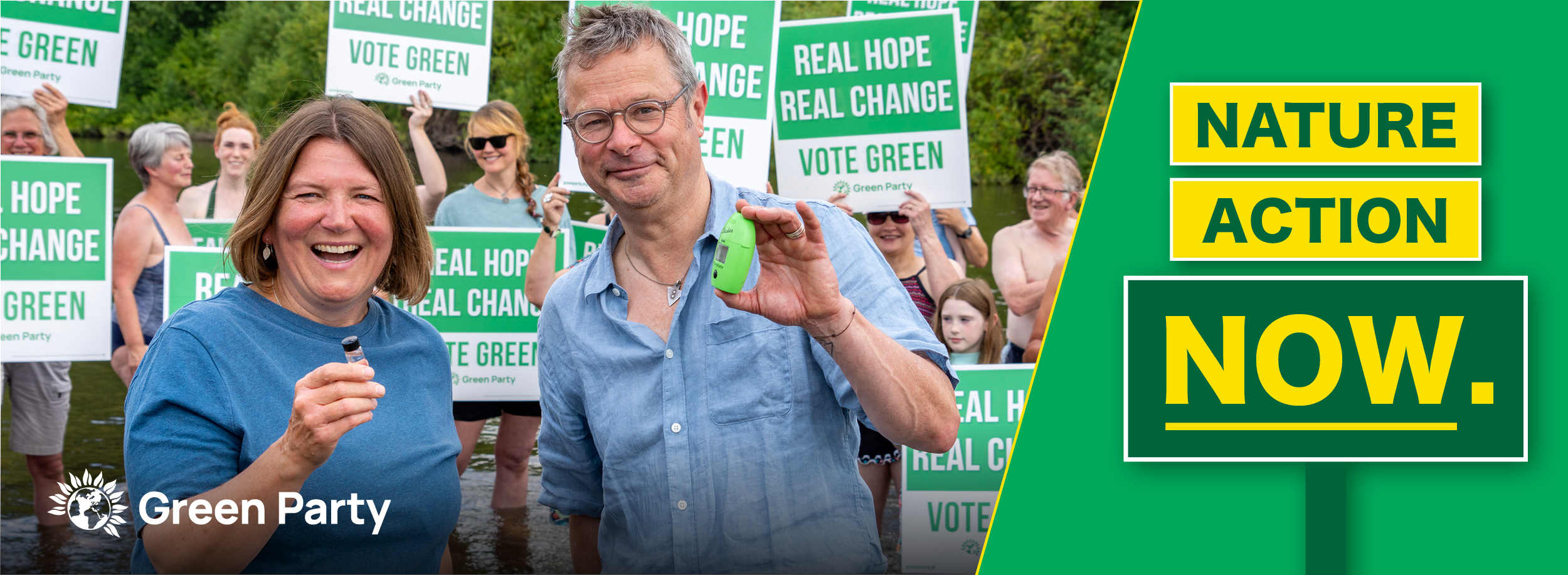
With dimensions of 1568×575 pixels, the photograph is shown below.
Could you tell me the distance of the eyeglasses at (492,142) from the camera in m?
5.18

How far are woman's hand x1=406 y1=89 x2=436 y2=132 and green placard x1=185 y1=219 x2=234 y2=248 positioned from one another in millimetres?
856

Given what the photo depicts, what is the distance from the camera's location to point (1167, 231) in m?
2.72

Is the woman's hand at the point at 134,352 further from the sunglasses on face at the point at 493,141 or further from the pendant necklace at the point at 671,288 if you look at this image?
the pendant necklace at the point at 671,288

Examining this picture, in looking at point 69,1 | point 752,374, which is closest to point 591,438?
point 752,374

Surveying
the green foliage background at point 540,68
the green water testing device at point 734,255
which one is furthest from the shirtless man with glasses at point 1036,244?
the green foliage background at point 540,68

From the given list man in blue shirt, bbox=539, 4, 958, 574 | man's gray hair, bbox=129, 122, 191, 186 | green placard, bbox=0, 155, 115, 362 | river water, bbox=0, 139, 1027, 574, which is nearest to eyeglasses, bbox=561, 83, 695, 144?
man in blue shirt, bbox=539, 4, 958, 574

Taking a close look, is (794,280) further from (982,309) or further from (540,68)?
(540,68)

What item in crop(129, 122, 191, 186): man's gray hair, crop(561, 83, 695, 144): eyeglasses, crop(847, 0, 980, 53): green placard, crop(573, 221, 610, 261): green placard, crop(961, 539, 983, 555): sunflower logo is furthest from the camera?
crop(847, 0, 980, 53): green placard

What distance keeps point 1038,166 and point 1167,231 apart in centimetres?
286

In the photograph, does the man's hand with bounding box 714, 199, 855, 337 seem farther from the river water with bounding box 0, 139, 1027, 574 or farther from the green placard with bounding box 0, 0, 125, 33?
the green placard with bounding box 0, 0, 125, 33

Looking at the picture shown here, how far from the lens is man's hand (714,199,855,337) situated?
183 centimetres

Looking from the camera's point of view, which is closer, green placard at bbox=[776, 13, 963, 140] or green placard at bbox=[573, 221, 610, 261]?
green placard at bbox=[776, 13, 963, 140]

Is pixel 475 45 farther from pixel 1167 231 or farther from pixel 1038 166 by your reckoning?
pixel 1167 231

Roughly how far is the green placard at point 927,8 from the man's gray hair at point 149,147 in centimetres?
303
